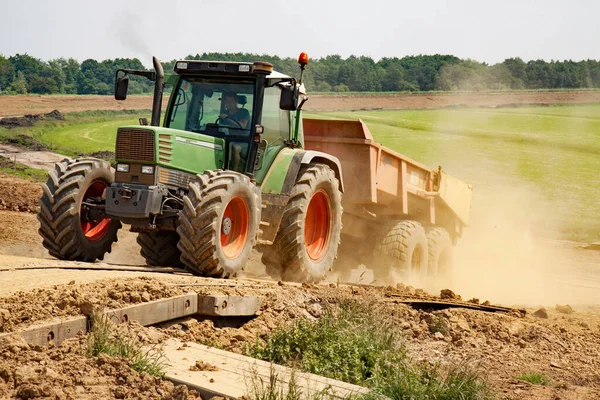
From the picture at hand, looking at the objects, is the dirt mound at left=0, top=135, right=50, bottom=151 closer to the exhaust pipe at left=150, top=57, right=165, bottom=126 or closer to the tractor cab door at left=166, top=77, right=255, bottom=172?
the exhaust pipe at left=150, top=57, right=165, bottom=126

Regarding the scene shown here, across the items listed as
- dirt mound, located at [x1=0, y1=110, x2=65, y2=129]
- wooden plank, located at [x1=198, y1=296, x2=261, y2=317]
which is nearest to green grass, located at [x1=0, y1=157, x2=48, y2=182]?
dirt mound, located at [x1=0, y1=110, x2=65, y2=129]

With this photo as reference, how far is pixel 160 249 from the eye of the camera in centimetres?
1162

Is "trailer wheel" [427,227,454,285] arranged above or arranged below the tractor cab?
below

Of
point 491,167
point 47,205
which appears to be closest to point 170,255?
point 47,205

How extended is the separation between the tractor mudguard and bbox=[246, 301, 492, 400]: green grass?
2506 mm

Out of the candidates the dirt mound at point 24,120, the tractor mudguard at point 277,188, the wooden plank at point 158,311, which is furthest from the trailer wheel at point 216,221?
the dirt mound at point 24,120

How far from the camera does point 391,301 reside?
9.73 m

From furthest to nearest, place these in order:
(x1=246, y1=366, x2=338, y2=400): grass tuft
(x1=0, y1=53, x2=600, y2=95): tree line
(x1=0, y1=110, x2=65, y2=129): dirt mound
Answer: (x1=0, y1=53, x2=600, y2=95): tree line
(x1=0, y1=110, x2=65, y2=129): dirt mound
(x1=246, y1=366, x2=338, y2=400): grass tuft

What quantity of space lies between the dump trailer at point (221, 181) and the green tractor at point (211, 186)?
1 centimetres

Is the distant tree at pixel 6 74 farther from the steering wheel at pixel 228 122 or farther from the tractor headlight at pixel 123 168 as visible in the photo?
the tractor headlight at pixel 123 168

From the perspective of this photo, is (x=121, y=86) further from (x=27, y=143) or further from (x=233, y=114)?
(x=27, y=143)

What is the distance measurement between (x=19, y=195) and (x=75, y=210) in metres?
10.4

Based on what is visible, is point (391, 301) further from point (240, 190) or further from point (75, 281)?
point (75, 281)

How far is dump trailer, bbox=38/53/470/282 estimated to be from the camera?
988cm
